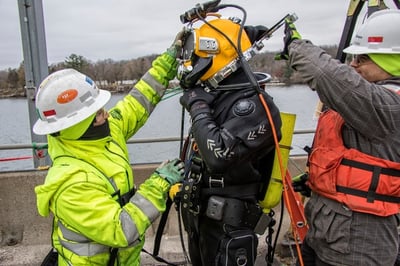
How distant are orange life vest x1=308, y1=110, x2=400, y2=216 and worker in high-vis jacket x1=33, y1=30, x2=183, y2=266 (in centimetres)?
80

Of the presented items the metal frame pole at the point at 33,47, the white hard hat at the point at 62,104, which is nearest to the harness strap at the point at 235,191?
the white hard hat at the point at 62,104

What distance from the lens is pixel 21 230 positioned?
12.6 feet

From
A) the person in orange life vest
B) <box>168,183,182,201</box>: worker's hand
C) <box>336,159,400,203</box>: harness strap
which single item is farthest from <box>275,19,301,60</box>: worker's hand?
<box>168,183,182,201</box>: worker's hand

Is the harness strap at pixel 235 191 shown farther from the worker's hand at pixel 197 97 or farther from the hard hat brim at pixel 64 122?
the hard hat brim at pixel 64 122

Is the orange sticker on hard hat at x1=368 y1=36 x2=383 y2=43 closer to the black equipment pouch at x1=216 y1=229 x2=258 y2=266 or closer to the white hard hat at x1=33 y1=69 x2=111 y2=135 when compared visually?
the black equipment pouch at x1=216 y1=229 x2=258 y2=266

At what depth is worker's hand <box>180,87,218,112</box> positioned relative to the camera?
2117mm

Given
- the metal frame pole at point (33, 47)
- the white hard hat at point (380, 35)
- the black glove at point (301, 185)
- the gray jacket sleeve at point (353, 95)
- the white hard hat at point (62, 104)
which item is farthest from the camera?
the metal frame pole at point (33, 47)

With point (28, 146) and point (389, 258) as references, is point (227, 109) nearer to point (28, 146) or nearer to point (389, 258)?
point (389, 258)

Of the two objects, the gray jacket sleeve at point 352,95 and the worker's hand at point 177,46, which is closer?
the gray jacket sleeve at point 352,95

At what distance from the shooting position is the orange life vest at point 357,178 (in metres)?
1.84

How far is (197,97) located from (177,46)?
54 cm

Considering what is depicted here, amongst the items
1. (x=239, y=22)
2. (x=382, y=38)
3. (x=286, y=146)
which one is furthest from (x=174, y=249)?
(x=382, y=38)

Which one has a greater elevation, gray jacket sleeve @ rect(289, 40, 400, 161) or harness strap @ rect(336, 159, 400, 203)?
gray jacket sleeve @ rect(289, 40, 400, 161)

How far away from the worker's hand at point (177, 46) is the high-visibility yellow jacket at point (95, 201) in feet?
2.26
